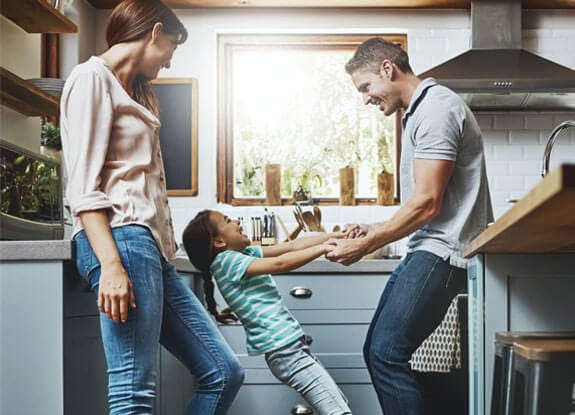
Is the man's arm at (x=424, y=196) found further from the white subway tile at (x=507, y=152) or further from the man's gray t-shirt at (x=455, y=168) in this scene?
the white subway tile at (x=507, y=152)

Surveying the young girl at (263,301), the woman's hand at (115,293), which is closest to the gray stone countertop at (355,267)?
the young girl at (263,301)

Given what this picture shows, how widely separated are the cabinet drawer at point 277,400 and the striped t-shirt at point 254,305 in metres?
0.92

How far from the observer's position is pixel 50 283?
6.34ft

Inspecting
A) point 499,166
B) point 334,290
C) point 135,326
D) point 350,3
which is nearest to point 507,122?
point 499,166

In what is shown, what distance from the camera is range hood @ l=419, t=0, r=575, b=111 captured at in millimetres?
3979

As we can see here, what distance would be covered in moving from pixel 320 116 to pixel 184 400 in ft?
5.66

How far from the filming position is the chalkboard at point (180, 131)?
4.39 m

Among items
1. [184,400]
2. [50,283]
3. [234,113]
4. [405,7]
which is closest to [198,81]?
[234,113]

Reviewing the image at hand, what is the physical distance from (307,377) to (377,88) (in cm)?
94

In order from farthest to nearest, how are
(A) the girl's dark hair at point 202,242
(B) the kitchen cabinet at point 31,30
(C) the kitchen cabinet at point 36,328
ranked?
1. (B) the kitchen cabinet at point 31,30
2. (A) the girl's dark hair at point 202,242
3. (C) the kitchen cabinet at point 36,328

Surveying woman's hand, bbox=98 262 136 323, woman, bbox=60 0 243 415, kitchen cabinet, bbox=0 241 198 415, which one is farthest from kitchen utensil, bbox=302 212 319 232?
woman's hand, bbox=98 262 136 323

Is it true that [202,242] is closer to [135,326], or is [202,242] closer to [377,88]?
[377,88]

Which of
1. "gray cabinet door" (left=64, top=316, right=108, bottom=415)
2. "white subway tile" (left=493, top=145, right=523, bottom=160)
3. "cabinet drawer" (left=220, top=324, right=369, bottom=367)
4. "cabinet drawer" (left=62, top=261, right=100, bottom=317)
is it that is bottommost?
"cabinet drawer" (left=220, top=324, right=369, bottom=367)

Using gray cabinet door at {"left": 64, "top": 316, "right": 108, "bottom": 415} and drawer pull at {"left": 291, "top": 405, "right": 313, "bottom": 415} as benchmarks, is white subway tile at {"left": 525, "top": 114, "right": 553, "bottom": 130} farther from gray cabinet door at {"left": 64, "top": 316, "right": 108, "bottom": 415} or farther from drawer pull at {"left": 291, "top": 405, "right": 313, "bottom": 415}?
gray cabinet door at {"left": 64, "top": 316, "right": 108, "bottom": 415}
